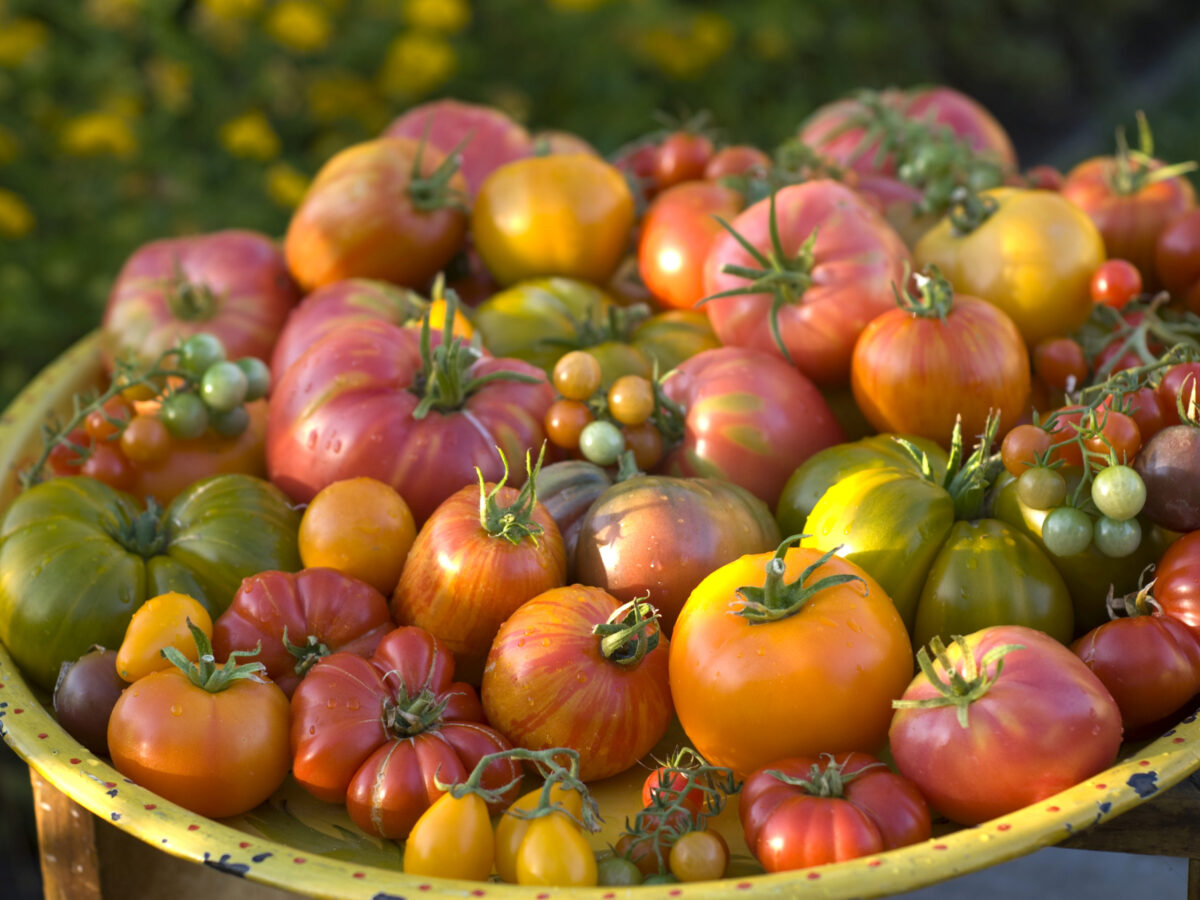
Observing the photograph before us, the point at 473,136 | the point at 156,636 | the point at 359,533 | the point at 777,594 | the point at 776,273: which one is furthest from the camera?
the point at 473,136

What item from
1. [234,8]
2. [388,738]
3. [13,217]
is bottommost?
[13,217]

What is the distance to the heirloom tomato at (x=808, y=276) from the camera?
5.62 feet

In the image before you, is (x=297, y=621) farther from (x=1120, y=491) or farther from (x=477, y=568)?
(x=1120, y=491)

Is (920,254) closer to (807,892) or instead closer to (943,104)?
(943,104)

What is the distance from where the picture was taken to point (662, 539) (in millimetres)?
1439

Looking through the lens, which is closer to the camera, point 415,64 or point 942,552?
point 942,552

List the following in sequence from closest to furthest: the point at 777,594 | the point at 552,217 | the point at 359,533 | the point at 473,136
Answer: the point at 777,594, the point at 359,533, the point at 552,217, the point at 473,136

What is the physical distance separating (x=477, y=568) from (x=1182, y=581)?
0.76m

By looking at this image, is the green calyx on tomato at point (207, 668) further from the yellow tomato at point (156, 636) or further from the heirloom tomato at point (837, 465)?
the heirloom tomato at point (837, 465)

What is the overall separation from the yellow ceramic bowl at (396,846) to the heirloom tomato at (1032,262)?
28.3 inches

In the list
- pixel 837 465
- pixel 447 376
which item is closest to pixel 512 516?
pixel 447 376

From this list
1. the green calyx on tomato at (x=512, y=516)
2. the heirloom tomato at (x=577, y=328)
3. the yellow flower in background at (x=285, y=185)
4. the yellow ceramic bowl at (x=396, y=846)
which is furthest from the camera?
the yellow flower in background at (x=285, y=185)

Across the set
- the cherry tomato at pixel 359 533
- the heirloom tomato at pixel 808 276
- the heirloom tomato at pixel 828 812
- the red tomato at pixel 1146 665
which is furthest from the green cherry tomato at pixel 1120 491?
the cherry tomato at pixel 359 533

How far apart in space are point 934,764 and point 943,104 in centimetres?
174
